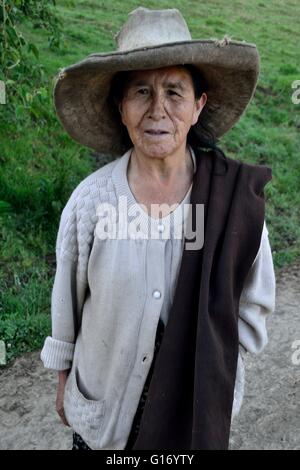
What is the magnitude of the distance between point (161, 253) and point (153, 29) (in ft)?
2.13

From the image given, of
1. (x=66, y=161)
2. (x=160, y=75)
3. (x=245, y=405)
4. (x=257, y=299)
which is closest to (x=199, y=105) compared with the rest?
(x=160, y=75)

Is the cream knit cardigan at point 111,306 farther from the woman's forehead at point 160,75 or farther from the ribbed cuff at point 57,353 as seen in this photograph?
the woman's forehead at point 160,75

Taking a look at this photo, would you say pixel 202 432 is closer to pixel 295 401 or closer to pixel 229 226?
pixel 229 226

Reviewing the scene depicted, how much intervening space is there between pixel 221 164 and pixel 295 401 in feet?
6.93

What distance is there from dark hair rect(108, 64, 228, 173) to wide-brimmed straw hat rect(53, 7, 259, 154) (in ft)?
0.04

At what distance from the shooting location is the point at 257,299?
73.0 inches

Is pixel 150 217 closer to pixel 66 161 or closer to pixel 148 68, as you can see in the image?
pixel 148 68

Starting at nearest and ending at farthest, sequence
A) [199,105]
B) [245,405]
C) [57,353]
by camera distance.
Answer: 1. [199,105]
2. [57,353]
3. [245,405]

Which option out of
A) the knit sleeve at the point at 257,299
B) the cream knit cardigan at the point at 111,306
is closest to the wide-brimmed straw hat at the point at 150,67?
the cream knit cardigan at the point at 111,306

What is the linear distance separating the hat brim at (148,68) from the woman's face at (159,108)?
0.06 metres

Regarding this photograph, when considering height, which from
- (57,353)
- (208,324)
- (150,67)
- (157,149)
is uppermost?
(150,67)

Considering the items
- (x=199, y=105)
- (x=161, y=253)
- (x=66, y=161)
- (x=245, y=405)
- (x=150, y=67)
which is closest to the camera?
(x=150, y=67)

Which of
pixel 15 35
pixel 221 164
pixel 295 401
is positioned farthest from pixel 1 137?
pixel 221 164

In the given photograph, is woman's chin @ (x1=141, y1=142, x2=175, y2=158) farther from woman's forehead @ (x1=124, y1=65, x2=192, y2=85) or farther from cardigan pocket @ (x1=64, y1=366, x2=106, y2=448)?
cardigan pocket @ (x1=64, y1=366, x2=106, y2=448)
